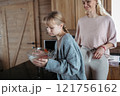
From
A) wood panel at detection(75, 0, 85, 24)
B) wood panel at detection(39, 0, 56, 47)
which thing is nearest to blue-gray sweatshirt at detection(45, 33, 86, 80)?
wood panel at detection(75, 0, 85, 24)

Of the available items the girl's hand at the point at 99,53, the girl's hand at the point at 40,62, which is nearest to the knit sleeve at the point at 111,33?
the girl's hand at the point at 99,53

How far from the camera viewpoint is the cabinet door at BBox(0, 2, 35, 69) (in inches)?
129

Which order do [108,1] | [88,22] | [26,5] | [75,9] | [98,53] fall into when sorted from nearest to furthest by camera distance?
[98,53]
[88,22]
[108,1]
[75,9]
[26,5]

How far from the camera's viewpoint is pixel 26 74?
1.06 metres

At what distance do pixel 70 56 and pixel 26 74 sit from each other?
1.56 ft

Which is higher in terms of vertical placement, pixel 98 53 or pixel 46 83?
pixel 98 53

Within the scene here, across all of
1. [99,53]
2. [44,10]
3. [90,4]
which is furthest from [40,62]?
[44,10]

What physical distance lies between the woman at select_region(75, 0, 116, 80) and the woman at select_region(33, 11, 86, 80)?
0.26m

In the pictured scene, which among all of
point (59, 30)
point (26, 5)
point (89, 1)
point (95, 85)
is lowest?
point (95, 85)

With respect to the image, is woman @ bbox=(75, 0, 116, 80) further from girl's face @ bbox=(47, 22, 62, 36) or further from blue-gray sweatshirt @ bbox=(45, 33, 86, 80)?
girl's face @ bbox=(47, 22, 62, 36)

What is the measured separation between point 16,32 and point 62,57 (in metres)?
3.00

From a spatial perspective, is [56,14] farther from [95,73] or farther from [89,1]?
[95,73]

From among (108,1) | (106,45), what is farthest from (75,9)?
(106,45)

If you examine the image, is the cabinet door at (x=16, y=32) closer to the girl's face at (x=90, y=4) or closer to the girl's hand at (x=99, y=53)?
the girl's face at (x=90, y=4)
